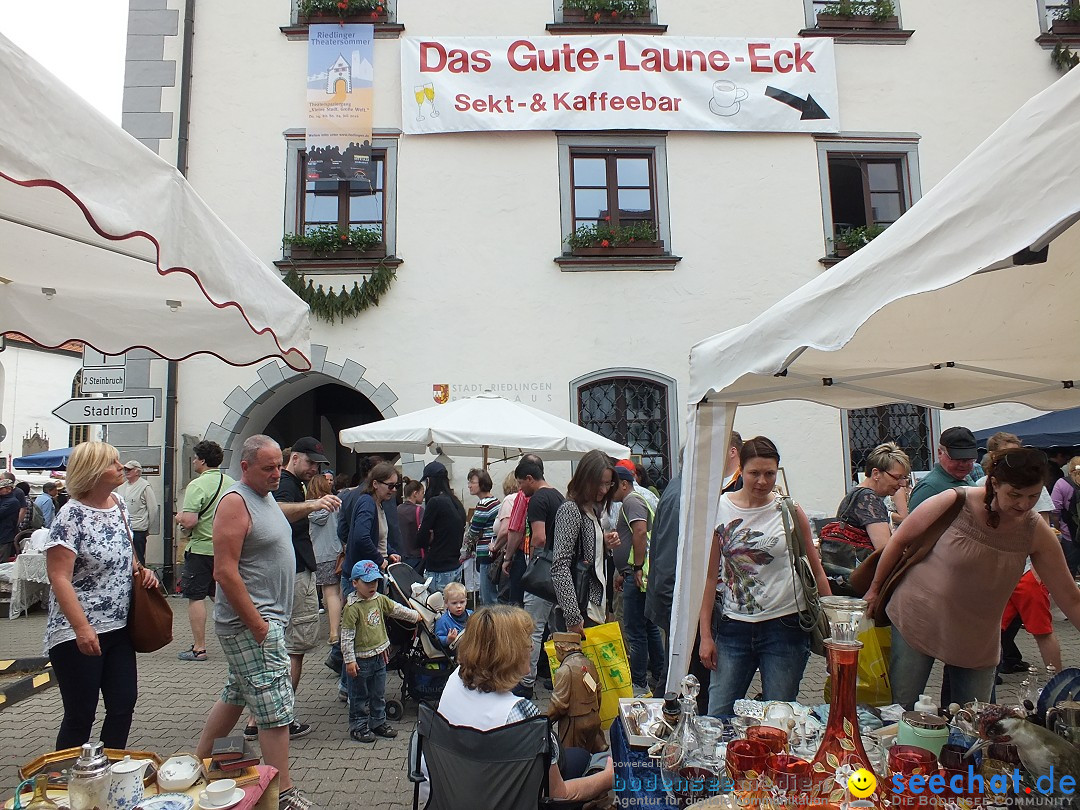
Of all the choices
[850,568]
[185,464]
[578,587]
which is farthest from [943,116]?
[185,464]

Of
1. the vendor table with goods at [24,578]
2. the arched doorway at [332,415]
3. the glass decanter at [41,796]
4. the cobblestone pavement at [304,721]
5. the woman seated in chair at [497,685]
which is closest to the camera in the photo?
the glass decanter at [41,796]

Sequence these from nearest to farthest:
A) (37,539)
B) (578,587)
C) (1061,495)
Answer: (578,587), (1061,495), (37,539)

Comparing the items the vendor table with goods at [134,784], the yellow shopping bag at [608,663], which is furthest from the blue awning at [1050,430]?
the vendor table with goods at [134,784]

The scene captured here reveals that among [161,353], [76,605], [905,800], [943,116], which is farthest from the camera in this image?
[943,116]

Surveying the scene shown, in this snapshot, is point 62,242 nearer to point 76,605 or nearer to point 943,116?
point 76,605

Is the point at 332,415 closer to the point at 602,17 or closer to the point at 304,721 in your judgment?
the point at 602,17

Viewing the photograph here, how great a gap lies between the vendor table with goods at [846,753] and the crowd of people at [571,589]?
427 mm

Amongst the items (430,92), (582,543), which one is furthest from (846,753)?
(430,92)

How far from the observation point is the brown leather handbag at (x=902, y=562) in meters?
2.93

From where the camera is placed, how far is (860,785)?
Answer: 1787 mm

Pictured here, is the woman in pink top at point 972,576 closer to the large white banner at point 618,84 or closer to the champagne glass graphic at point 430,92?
the large white banner at point 618,84

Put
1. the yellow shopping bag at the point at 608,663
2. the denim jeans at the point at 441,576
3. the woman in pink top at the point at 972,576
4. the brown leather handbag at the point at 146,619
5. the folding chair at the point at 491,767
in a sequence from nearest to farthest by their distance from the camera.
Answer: the folding chair at the point at 491,767, the woman in pink top at the point at 972,576, the brown leather handbag at the point at 146,619, the yellow shopping bag at the point at 608,663, the denim jeans at the point at 441,576

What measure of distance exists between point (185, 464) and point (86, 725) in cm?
717

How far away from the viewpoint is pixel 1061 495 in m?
7.76
